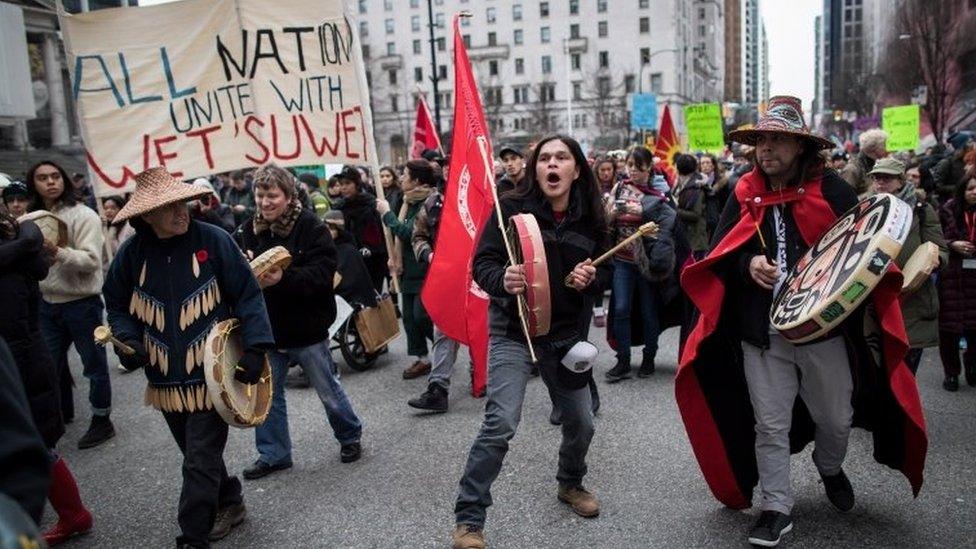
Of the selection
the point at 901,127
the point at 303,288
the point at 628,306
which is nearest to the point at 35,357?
the point at 303,288

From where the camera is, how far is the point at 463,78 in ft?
15.5

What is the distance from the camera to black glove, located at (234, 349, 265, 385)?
3.66 meters

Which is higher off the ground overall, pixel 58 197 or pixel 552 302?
pixel 58 197

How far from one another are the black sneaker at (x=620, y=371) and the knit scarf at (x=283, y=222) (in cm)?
316

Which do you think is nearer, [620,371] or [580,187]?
[580,187]

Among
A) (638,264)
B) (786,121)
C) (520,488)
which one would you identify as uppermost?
(786,121)

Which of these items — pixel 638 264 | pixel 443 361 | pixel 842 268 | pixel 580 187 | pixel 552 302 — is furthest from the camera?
pixel 638 264

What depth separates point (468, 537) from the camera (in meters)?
3.56

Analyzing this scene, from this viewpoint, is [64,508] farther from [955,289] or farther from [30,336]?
[955,289]

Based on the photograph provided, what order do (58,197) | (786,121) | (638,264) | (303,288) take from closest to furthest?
(786,121)
(303,288)
(58,197)
(638,264)

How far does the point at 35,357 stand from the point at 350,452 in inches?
76.9

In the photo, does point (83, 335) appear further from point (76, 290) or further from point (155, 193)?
point (155, 193)

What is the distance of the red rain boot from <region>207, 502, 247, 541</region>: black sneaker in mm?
733

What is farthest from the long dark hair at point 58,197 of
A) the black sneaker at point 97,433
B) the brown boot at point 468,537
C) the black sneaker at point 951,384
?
the black sneaker at point 951,384
